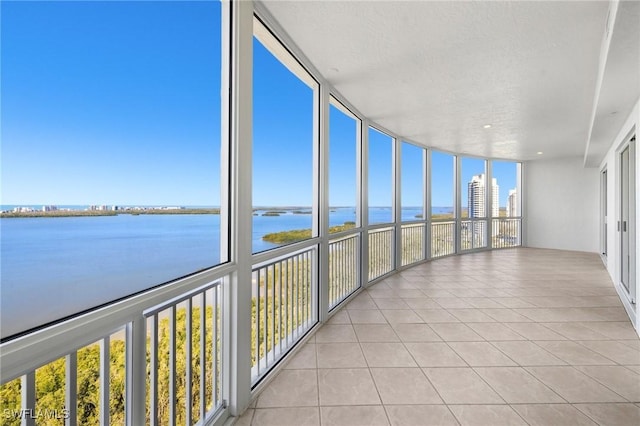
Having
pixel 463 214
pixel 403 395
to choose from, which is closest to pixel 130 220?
pixel 403 395

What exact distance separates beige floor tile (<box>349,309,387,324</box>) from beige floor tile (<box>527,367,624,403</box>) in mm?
1387

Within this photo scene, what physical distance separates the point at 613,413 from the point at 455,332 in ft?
4.02

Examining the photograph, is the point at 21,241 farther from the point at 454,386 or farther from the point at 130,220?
the point at 454,386

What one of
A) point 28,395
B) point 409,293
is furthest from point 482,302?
point 28,395

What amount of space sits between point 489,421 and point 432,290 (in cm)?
Result: 276

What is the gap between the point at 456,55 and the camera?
260 cm

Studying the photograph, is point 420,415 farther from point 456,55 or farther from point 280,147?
point 456,55

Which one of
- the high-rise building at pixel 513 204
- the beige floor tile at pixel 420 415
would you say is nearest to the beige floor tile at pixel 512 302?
the beige floor tile at pixel 420 415

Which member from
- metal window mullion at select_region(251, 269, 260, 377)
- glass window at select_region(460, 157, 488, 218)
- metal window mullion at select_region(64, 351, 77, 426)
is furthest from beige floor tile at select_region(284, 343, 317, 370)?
glass window at select_region(460, 157, 488, 218)

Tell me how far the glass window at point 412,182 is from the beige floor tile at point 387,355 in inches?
138

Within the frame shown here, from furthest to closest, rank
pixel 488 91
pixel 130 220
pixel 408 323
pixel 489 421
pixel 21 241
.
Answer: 1. pixel 488 91
2. pixel 408 323
3. pixel 489 421
4. pixel 130 220
5. pixel 21 241

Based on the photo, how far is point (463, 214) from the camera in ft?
24.8

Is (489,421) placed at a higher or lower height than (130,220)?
lower

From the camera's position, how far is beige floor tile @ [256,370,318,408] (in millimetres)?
1862
